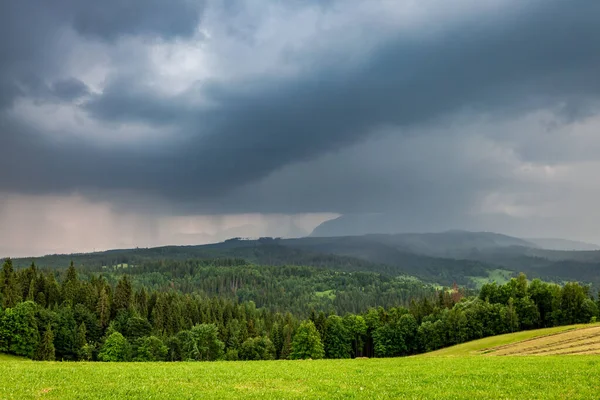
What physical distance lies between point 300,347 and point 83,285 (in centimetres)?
7286

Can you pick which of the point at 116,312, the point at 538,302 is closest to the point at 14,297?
the point at 116,312

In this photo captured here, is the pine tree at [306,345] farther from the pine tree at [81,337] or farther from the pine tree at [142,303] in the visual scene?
the pine tree at [81,337]

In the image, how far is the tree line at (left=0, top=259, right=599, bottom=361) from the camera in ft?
343

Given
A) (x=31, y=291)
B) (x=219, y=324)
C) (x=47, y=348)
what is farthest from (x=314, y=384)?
(x=31, y=291)

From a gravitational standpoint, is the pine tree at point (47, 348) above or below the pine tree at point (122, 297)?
below

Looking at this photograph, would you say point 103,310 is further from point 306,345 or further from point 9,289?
point 306,345

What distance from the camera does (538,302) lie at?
12162 centimetres

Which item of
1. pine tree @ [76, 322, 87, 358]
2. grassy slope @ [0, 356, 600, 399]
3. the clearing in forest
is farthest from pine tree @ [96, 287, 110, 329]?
the clearing in forest

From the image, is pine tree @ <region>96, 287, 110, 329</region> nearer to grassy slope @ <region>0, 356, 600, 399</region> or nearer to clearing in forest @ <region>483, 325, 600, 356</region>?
grassy slope @ <region>0, 356, 600, 399</region>

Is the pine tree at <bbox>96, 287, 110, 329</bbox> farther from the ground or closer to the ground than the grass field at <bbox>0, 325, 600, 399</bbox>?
closer to the ground

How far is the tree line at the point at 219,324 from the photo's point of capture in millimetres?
104438

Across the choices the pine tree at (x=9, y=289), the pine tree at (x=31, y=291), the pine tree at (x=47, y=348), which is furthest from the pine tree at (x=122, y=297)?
the pine tree at (x=47, y=348)

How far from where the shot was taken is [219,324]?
140625 millimetres

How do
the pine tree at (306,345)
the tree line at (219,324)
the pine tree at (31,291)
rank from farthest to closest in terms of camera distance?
the pine tree at (31,291), the pine tree at (306,345), the tree line at (219,324)
